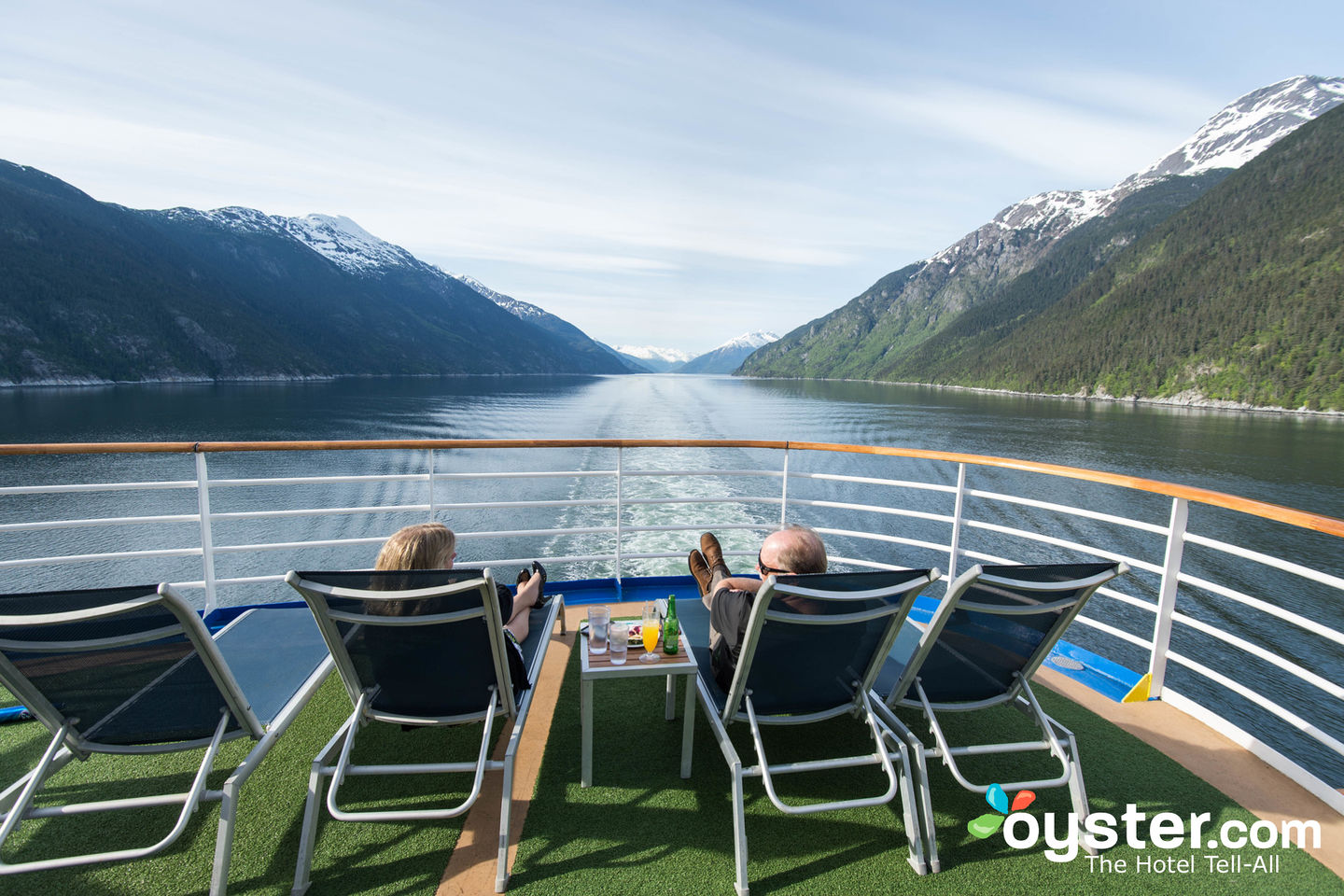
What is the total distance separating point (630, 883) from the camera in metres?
1.71

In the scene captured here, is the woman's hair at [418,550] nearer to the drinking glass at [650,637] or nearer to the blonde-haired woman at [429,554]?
the blonde-haired woman at [429,554]

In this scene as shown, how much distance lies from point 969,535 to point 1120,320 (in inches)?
3572

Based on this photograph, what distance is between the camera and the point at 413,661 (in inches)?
71.7

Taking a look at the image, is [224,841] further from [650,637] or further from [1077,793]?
[1077,793]

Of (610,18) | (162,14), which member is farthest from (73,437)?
(610,18)

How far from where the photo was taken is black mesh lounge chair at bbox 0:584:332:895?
1.47m

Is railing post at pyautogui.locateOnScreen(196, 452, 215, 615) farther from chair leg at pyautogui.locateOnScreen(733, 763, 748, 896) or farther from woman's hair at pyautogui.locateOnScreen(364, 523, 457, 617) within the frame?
chair leg at pyautogui.locateOnScreen(733, 763, 748, 896)

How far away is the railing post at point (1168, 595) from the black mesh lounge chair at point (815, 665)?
1.53 metres

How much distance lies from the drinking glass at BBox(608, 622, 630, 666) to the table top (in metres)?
0.02

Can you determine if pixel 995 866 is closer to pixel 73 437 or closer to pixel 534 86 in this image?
pixel 534 86

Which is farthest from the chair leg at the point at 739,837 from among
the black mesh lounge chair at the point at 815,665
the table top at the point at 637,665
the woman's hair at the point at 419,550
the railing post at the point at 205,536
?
the railing post at the point at 205,536

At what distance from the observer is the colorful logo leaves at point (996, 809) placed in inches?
75.5

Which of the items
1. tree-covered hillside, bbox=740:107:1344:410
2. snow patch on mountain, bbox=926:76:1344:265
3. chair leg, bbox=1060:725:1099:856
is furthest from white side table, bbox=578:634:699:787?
snow patch on mountain, bbox=926:76:1344:265

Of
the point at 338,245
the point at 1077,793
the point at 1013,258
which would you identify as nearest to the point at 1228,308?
the point at 1077,793
